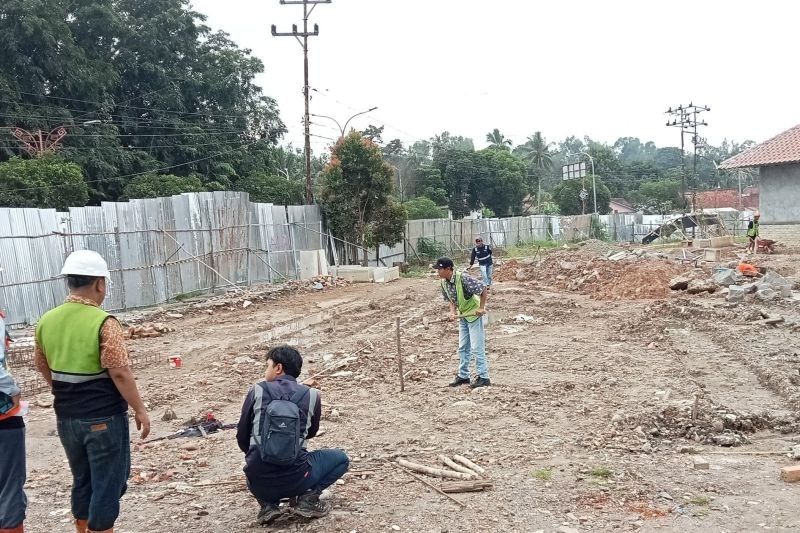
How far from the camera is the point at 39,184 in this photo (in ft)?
68.5

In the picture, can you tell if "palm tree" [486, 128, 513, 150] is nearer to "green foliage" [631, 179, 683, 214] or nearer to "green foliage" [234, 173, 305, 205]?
"green foliage" [631, 179, 683, 214]

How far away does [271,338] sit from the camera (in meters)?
13.2

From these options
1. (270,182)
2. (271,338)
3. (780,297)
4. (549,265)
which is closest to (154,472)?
(271,338)

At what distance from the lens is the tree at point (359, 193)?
87.0ft

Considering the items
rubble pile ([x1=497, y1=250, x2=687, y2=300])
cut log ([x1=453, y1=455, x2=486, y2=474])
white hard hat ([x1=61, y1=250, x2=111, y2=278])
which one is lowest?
rubble pile ([x1=497, y1=250, x2=687, y2=300])

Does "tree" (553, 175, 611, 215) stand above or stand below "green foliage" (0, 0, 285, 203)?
below

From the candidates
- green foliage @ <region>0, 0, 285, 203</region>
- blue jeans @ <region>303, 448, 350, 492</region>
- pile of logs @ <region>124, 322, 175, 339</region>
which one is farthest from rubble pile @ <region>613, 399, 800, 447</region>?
green foliage @ <region>0, 0, 285, 203</region>

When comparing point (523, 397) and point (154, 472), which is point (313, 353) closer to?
point (523, 397)

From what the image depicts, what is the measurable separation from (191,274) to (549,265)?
13.0 meters

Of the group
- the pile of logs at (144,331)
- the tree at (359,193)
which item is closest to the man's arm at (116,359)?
the pile of logs at (144,331)

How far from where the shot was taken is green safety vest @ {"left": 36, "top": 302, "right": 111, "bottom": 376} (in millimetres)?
3570

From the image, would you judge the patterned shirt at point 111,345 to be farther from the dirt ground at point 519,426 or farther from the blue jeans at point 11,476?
the dirt ground at point 519,426

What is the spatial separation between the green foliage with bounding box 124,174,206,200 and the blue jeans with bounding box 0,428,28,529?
Answer: 23.2 metres

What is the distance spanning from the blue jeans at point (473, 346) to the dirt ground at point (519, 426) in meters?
0.34
